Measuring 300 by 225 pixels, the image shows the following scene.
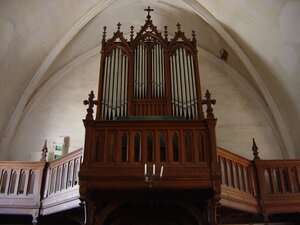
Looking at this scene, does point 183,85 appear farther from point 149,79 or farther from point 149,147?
point 149,147

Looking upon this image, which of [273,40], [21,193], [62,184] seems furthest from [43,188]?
[273,40]

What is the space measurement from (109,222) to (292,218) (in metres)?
4.76

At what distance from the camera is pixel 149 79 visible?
980 cm

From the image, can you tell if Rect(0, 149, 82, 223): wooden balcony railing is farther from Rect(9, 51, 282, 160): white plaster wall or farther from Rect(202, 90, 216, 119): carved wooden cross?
Rect(202, 90, 216, 119): carved wooden cross

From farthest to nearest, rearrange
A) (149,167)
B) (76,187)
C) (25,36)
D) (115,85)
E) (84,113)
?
(84,113)
(25,36)
(115,85)
(76,187)
(149,167)

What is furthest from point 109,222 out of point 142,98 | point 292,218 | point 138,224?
point 292,218

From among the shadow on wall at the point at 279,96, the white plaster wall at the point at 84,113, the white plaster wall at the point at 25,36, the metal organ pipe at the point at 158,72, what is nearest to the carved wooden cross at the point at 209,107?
the metal organ pipe at the point at 158,72

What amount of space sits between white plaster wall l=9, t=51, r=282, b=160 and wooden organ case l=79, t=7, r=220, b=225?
302cm

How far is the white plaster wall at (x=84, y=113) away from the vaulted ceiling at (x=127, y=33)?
0.17ft

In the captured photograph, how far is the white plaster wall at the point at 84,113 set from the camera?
11.9 metres

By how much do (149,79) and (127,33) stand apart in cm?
463

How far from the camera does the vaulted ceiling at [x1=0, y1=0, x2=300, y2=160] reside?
10.8 m

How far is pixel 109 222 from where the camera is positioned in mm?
9906

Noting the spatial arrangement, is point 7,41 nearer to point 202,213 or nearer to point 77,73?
point 77,73
